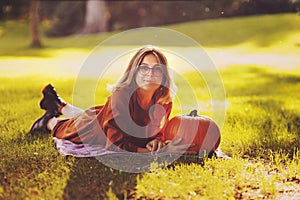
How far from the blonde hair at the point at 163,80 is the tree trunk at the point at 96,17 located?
74.9 feet

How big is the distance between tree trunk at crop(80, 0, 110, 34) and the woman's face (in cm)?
2291

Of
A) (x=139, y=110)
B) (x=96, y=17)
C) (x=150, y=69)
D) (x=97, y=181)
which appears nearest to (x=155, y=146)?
(x=139, y=110)

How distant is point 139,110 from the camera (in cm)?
431

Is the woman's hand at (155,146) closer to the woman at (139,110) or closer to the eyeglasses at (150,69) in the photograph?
the woman at (139,110)

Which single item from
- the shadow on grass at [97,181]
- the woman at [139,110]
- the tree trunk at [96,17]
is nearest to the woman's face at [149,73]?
the woman at [139,110]

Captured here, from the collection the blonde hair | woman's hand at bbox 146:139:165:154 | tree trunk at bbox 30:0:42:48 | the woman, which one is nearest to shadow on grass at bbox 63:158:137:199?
the woman

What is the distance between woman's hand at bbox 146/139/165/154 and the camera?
4305mm

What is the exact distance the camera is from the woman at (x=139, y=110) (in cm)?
422

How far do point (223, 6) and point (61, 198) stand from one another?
20619 millimetres

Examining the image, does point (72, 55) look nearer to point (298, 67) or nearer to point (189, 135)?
point (298, 67)

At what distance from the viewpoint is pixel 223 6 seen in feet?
74.8

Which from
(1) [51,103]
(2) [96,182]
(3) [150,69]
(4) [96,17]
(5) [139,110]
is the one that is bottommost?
(2) [96,182]

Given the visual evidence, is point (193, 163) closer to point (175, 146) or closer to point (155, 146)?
point (175, 146)

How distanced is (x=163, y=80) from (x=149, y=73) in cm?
18
